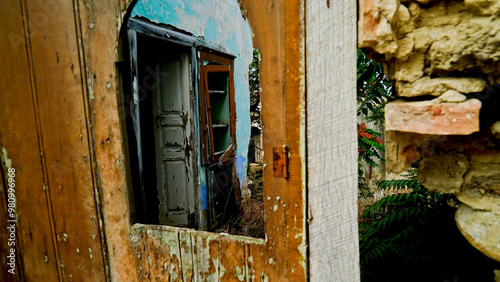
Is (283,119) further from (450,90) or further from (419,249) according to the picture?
(419,249)

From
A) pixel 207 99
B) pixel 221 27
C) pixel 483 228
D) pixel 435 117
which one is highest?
pixel 221 27

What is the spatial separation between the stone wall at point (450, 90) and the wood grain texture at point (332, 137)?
102 mm

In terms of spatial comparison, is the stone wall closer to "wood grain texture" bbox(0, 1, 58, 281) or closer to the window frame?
"wood grain texture" bbox(0, 1, 58, 281)

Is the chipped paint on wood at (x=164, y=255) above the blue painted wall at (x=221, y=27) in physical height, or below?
below

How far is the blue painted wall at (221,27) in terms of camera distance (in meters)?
3.14

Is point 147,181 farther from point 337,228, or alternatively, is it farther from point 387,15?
point 387,15

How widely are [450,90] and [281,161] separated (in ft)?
2.07

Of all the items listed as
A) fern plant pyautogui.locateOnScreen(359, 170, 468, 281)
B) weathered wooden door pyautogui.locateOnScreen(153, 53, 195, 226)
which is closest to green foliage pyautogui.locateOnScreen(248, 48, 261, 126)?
weathered wooden door pyautogui.locateOnScreen(153, 53, 195, 226)

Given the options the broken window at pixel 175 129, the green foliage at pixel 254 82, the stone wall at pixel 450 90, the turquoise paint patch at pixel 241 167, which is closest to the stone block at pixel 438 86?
the stone wall at pixel 450 90

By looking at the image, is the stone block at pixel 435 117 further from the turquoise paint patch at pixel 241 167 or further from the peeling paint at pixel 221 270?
the turquoise paint patch at pixel 241 167

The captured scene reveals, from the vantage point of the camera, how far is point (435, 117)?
855 mm

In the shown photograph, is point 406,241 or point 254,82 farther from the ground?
point 254,82

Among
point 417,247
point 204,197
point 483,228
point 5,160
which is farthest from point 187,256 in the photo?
point 204,197

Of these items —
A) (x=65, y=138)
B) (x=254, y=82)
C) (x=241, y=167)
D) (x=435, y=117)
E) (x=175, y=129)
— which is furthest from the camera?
(x=254, y=82)
